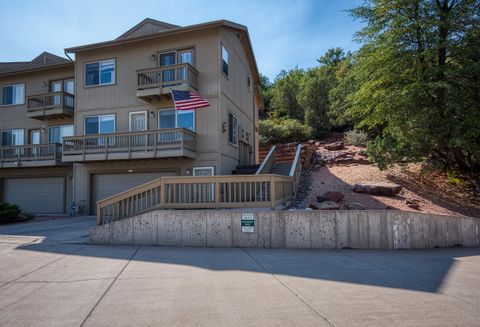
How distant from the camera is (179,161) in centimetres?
1599

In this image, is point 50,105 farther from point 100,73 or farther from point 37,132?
point 100,73

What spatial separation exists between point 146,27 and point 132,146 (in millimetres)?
6762

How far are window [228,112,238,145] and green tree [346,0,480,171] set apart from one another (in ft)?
19.8

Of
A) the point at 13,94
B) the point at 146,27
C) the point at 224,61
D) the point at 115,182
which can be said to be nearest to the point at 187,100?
the point at 224,61

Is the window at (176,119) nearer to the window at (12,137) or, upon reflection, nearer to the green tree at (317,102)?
the window at (12,137)

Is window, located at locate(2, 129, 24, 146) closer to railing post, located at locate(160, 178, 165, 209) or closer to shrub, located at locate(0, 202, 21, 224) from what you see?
shrub, located at locate(0, 202, 21, 224)

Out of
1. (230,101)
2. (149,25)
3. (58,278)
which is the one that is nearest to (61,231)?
(58,278)

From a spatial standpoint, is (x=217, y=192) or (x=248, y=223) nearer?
(x=248, y=223)

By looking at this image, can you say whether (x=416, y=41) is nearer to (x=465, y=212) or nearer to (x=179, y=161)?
(x=465, y=212)

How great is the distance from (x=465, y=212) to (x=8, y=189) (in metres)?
23.8

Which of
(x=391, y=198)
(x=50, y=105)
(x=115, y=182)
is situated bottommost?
(x=391, y=198)

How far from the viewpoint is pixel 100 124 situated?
56.7 feet

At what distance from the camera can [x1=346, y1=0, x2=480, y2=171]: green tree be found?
1309 centimetres

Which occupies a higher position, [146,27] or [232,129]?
[146,27]
